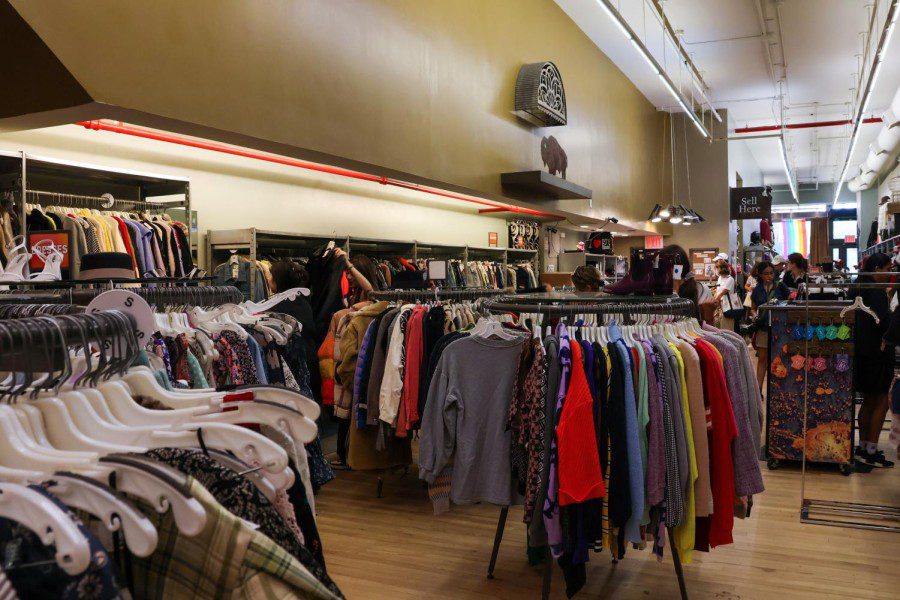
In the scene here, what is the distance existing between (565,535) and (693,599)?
1071 mm

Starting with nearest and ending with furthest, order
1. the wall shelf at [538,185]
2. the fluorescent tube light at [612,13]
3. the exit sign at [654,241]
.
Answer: the fluorescent tube light at [612,13], the wall shelf at [538,185], the exit sign at [654,241]

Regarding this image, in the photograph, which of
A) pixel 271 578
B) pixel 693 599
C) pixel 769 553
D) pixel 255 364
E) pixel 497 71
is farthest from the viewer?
pixel 497 71

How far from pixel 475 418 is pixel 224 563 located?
2368 millimetres

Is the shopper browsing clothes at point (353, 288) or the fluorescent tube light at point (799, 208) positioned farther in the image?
the fluorescent tube light at point (799, 208)

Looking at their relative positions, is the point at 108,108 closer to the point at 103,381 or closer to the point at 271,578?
the point at 103,381

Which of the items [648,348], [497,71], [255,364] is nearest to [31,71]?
[255,364]

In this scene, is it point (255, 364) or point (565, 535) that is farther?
point (255, 364)

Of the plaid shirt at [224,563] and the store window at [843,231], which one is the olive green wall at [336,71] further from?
the store window at [843,231]

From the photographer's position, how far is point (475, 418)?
11.1 feet

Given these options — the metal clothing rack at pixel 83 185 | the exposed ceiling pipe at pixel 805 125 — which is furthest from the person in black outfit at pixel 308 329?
the exposed ceiling pipe at pixel 805 125

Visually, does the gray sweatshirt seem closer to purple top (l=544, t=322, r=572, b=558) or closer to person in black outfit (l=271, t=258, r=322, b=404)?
purple top (l=544, t=322, r=572, b=558)

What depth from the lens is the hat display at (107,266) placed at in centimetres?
347

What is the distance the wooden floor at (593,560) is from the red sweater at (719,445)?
2.06 feet

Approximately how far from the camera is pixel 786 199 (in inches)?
1187
